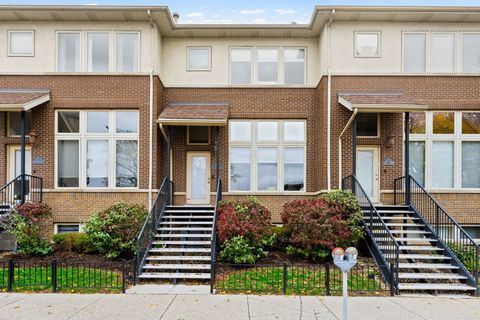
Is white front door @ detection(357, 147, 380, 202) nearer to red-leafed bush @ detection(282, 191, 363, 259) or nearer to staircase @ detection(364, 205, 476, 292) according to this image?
staircase @ detection(364, 205, 476, 292)

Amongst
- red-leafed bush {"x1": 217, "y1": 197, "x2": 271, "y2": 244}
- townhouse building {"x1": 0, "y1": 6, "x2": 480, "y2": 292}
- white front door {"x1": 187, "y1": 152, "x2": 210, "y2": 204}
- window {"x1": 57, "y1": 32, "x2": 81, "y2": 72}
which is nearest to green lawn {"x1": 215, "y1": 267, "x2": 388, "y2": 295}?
red-leafed bush {"x1": 217, "y1": 197, "x2": 271, "y2": 244}

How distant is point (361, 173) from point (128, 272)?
8.57m

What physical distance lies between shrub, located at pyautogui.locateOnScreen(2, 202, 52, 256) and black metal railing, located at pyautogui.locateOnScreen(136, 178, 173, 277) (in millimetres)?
3356

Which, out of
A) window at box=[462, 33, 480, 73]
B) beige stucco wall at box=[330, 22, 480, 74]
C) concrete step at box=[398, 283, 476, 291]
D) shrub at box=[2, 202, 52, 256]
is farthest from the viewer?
window at box=[462, 33, 480, 73]

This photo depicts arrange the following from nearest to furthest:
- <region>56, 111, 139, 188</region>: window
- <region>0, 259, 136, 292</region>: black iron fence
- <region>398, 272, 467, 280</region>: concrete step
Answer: <region>0, 259, 136, 292</region>: black iron fence
<region>398, 272, 467, 280</region>: concrete step
<region>56, 111, 139, 188</region>: window

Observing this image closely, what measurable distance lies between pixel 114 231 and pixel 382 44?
34.8ft

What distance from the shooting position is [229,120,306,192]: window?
1588 centimetres

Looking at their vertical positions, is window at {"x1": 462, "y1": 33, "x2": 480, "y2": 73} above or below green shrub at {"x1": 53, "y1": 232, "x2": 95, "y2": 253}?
above

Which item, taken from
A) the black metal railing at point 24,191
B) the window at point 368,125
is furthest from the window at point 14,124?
the window at point 368,125

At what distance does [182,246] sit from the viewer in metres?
12.5

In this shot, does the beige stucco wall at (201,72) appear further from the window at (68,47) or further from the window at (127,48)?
the window at (68,47)

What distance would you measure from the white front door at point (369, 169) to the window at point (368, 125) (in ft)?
1.71

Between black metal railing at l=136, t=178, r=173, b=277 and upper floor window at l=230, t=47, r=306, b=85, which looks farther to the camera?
upper floor window at l=230, t=47, r=306, b=85


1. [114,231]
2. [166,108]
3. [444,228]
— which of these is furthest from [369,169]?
[114,231]
